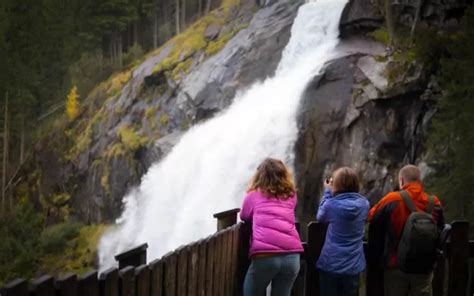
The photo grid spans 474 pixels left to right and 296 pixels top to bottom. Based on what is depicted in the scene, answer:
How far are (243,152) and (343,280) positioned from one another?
15061 millimetres

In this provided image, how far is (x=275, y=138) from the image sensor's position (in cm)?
1947

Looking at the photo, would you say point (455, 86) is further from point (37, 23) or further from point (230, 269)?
point (37, 23)

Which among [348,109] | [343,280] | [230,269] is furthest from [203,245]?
[348,109]

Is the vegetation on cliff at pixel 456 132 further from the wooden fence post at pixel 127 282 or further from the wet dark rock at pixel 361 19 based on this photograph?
the wooden fence post at pixel 127 282

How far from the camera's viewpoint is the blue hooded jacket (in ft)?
16.4

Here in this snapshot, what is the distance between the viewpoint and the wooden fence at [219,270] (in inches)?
143

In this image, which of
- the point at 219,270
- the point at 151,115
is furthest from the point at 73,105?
the point at 219,270

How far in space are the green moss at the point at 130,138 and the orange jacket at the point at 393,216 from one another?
841 inches

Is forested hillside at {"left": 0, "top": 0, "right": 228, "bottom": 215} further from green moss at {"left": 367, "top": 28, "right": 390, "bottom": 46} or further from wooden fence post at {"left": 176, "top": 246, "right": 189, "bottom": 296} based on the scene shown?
wooden fence post at {"left": 176, "top": 246, "right": 189, "bottom": 296}

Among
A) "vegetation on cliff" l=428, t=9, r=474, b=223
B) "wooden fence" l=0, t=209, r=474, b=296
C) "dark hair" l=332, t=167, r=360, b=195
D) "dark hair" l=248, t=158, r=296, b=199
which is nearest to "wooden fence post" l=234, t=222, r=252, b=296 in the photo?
"wooden fence" l=0, t=209, r=474, b=296

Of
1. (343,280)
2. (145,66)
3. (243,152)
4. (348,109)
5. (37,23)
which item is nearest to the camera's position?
(343,280)

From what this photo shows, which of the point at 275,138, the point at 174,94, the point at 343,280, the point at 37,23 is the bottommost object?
the point at 343,280

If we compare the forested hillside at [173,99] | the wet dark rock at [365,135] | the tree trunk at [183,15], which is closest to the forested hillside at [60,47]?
the tree trunk at [183,15]

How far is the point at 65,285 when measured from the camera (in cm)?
307
